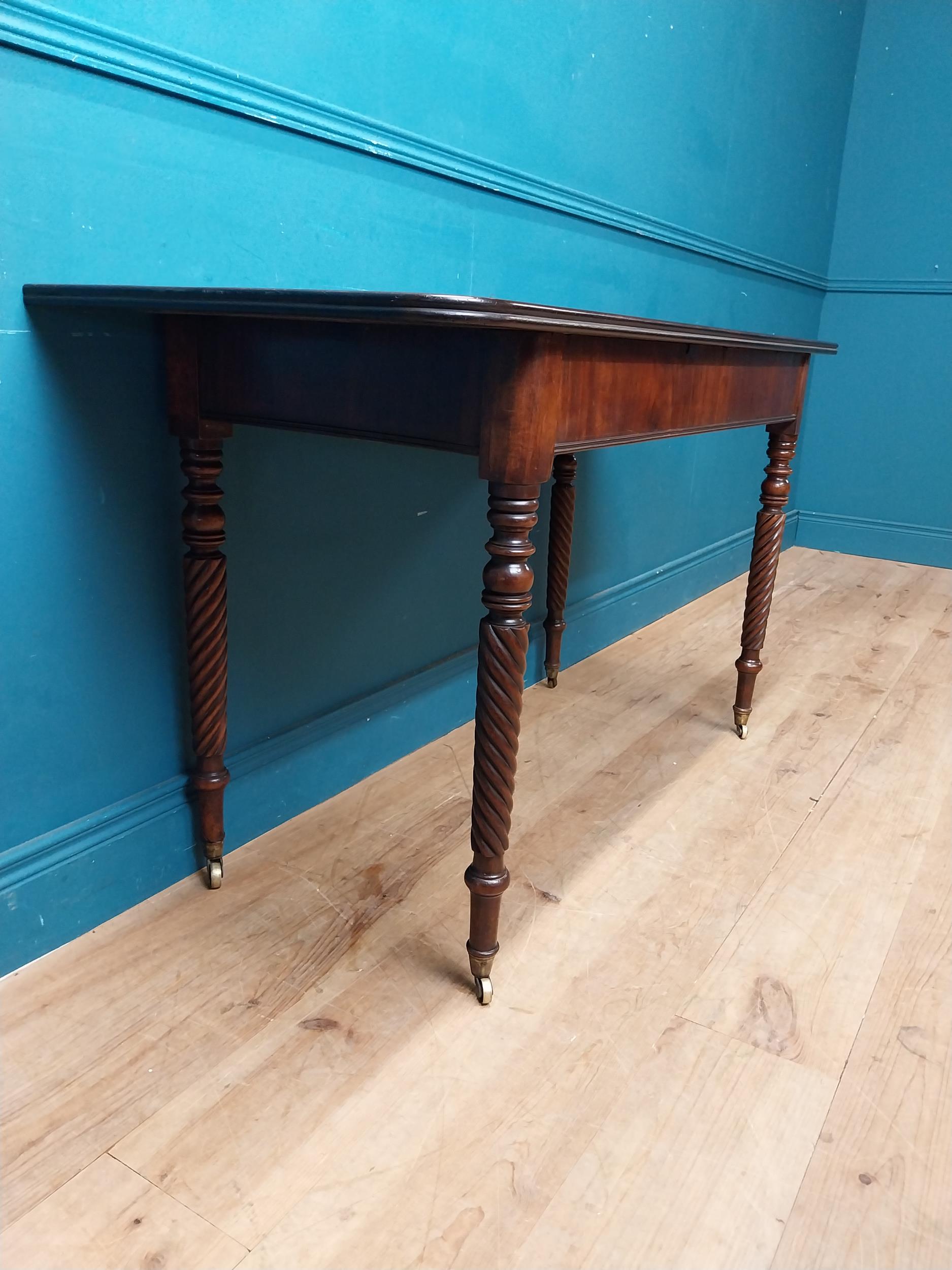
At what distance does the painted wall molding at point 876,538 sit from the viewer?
3799mm

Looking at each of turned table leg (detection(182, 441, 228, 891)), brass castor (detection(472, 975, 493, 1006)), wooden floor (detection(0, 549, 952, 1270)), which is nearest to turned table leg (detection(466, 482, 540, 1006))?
brass castor (detection(472, 975, 493, 1006))

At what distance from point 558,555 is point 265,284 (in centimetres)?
101

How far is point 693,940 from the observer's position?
137cm

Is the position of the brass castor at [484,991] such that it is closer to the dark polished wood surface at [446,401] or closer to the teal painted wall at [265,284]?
the dark polished wood surface at [446,401]

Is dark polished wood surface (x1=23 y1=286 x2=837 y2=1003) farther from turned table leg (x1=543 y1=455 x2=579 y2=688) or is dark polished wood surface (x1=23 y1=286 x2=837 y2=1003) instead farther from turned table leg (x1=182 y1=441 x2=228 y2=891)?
turned table leg (x1=543 y1=455 x2=579 y2=688)

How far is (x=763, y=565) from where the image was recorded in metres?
2.02

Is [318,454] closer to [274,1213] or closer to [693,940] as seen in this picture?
[693,940]

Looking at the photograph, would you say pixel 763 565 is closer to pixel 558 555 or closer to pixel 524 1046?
pixel 558 555

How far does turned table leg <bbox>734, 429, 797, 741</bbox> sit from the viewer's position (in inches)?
77.3

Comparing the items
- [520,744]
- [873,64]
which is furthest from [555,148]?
[873,64]

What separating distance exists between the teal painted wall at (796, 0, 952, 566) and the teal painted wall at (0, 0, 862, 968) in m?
1.57

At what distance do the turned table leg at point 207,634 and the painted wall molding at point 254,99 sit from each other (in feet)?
1.45

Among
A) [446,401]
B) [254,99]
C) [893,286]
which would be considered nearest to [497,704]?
[446,401]

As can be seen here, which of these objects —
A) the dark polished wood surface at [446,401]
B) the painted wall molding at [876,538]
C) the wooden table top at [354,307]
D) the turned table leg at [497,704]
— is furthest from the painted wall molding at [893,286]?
the turned table leg at [497,704]
